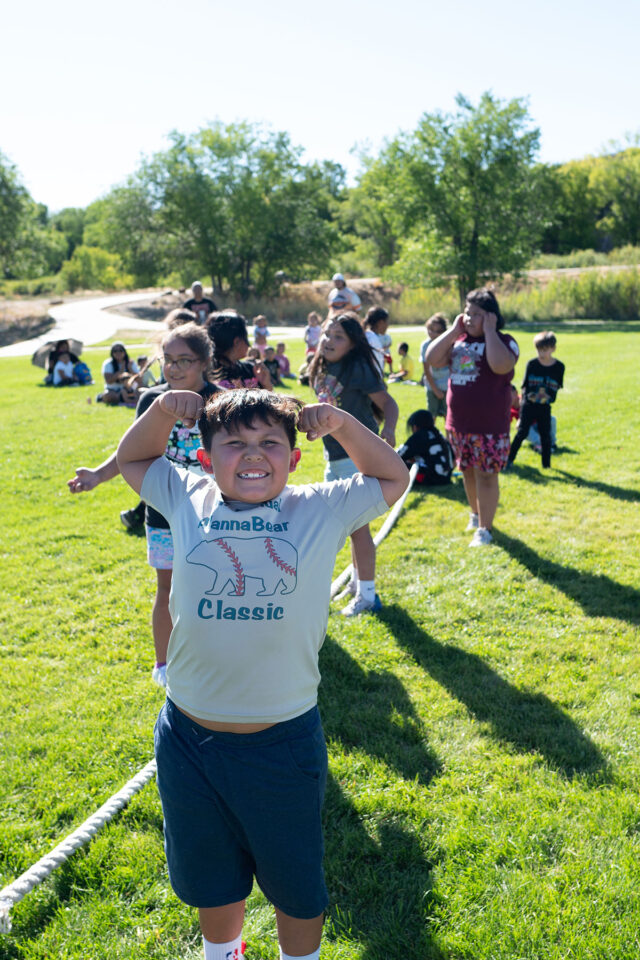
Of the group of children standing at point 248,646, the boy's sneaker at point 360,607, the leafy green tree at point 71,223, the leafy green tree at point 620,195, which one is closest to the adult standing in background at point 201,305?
the boy's sneaker at point 360,607

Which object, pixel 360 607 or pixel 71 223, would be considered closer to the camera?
pixel 360 607

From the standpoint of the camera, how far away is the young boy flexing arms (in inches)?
76.6

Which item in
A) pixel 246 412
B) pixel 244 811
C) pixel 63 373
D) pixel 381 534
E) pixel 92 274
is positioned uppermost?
pixel 92 274

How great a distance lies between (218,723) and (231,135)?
159 ft

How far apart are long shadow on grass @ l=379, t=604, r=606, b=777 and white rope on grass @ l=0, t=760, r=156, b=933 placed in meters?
1.76

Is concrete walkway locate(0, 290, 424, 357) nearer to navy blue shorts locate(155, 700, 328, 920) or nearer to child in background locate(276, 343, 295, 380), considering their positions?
child in background locate(276, 343, 295, 380)

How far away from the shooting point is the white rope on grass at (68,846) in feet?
8.75

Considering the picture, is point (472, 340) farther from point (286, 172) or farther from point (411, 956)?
point (286, 172)

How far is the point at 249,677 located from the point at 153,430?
0.83 metres

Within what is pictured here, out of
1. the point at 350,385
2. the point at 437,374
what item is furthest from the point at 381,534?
the point at 437,374

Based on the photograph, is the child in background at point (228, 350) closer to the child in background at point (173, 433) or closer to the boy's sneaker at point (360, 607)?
the child in background at point (173, 433)

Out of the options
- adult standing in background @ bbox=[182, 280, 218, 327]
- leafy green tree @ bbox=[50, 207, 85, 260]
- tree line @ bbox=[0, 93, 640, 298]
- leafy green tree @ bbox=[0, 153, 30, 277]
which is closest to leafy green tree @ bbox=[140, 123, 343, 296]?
tree line @ bbox=[0, 93, 640, 298]

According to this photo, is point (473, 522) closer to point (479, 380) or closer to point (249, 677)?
point (479, 380)

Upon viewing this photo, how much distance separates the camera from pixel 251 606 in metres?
1.95
